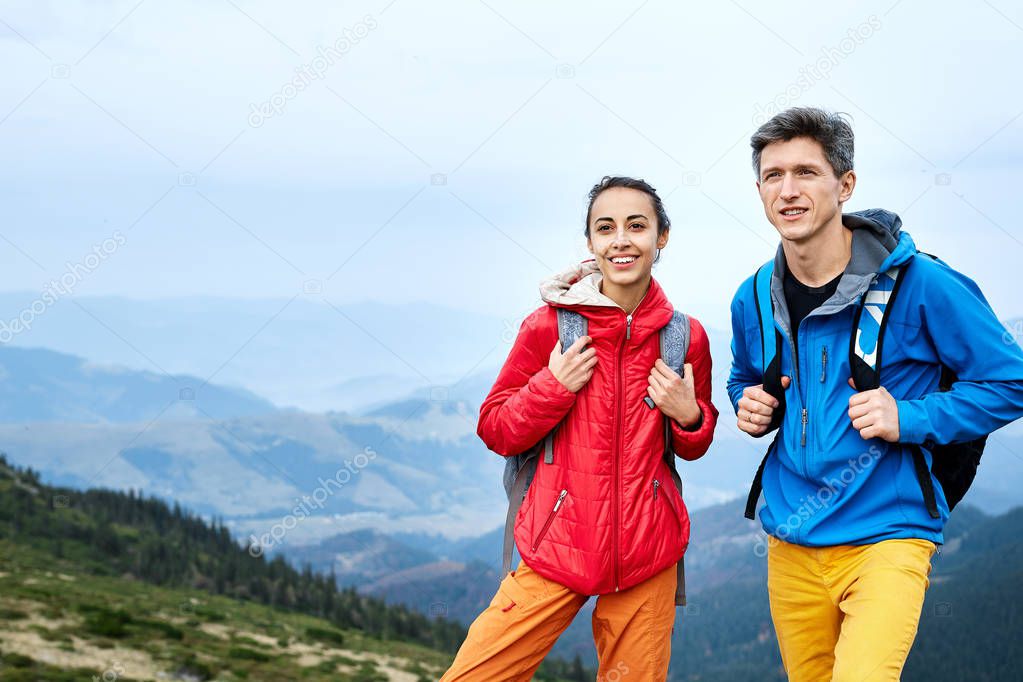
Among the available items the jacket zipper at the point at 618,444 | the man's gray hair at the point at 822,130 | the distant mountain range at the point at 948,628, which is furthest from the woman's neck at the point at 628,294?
the distant mountain range at the point at 948,628

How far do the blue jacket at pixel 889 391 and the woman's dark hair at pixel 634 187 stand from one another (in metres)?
0.82

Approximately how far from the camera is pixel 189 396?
21.2 m

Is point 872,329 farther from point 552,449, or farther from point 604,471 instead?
point 552,449

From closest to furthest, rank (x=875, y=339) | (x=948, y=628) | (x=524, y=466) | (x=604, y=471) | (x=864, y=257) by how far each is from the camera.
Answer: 1. (x=875, y=339)
2. (x=864, y=257)
3. (x=604, y=471)
4. (x=524, y=466)
5. (x=948, y=628)

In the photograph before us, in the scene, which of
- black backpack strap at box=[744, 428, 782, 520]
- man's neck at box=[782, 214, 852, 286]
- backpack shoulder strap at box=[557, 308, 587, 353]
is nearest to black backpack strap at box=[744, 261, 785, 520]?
black backpack strap at box=[744, 428, 782, 520]

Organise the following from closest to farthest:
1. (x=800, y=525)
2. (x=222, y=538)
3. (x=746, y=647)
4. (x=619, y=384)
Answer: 1. (x=800, y=525)
2. (x=619, y=384)
3. (x=222, y=538)
4. (x=746, y=647)

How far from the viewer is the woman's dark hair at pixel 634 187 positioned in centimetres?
534

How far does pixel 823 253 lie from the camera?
16.1 feet

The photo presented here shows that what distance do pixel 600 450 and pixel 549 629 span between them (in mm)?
1064

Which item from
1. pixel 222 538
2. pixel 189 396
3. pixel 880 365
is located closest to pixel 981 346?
pixel 880 365

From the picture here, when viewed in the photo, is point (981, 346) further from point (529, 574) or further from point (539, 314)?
point (529, 574)

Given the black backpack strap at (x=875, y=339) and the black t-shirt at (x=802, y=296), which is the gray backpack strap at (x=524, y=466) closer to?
the black t-shirt at (x=802, y=296)

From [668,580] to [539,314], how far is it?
1.72 metres

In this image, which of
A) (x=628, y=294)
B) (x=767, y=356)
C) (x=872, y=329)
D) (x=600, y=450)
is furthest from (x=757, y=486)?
(x=628, y=294)
